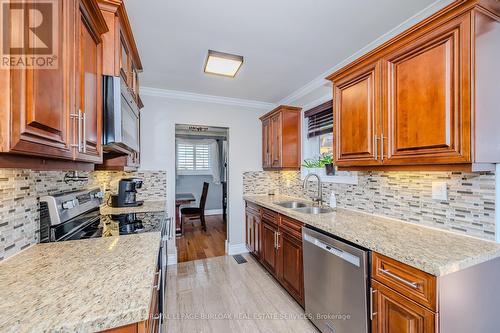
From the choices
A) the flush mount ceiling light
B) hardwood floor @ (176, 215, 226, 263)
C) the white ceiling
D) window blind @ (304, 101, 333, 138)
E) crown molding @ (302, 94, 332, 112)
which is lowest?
hardwood floor @ (176, 215, 226, 263)

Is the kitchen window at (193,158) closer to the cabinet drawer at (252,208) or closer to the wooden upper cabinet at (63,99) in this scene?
the cabinet drawer at (252,208)

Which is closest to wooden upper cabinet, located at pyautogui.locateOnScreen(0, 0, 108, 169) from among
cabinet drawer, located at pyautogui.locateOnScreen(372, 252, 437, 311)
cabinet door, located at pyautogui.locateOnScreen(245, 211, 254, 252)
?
cabinet drawer, located at pyautogui.locateOnScreen(372, 252, 437, 311)

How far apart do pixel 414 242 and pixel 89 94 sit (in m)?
1.97

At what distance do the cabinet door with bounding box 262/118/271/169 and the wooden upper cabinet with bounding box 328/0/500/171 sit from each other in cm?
182

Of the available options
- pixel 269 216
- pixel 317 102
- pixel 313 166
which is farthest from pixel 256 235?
pixel 317 102

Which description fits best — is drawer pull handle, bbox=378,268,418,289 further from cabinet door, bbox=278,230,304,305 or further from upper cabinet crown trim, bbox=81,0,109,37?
upper cabinet crown trim, bbox=81,0,109,37

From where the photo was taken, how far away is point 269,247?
2762mm

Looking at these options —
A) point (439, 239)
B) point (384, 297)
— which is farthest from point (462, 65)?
point (384, 297)

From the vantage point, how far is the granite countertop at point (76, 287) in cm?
69

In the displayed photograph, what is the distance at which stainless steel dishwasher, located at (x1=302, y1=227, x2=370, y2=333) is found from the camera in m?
1.41

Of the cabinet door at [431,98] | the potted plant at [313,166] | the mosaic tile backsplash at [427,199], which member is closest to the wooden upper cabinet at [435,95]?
the cabinet door at [431,98]

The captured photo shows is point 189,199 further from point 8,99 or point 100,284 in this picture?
point 8,99

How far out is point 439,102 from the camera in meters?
1.28
